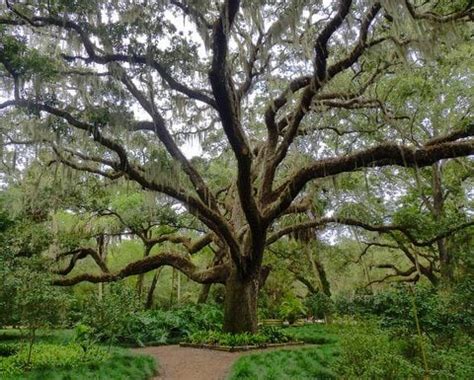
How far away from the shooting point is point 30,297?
6.72m

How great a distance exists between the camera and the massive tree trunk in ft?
34.2

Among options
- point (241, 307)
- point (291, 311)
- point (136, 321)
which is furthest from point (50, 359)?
point (291, 311)

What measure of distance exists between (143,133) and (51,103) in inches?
160

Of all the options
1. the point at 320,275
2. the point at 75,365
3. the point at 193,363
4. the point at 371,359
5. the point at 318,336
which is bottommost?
the point at 193,363

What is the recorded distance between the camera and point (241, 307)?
1045 centimetres

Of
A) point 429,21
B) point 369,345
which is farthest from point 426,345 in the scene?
point 429,21

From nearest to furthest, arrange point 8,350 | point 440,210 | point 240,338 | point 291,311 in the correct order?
point 8,350
point 240,338
point 440,210
point 291,311

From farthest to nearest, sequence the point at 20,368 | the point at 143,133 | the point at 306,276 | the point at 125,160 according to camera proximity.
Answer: the point at 306,276
the point at 143,133
the point at 125,160
the point at 20,368

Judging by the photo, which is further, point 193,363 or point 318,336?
point 318,336

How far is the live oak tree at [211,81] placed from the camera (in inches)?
261

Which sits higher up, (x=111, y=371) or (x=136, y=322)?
(x=136, y=322)

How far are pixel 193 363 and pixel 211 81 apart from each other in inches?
214

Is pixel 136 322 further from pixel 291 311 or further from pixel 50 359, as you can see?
pixel 291 311

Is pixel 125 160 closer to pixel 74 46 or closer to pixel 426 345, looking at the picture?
pixel 74 46
